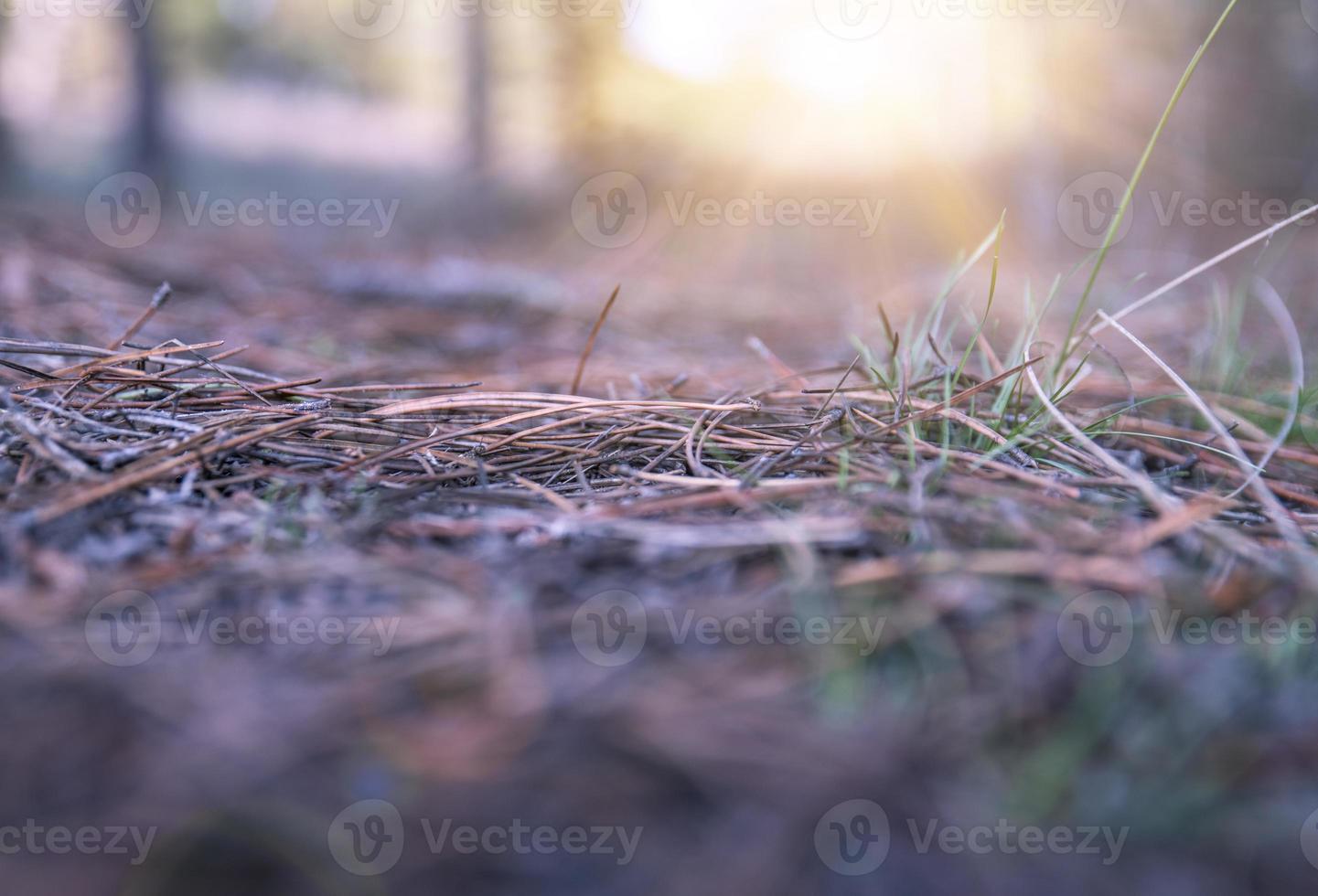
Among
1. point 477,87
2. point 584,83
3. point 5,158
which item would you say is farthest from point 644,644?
point 5,158

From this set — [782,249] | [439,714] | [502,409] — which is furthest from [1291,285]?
[439,714]

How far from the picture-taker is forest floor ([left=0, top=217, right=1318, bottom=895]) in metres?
0.55

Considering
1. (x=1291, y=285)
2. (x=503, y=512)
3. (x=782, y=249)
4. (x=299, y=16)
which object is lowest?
(x=503, y=512)

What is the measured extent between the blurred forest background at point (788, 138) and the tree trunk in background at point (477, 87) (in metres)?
0.02

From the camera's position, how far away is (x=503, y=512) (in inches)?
36.8

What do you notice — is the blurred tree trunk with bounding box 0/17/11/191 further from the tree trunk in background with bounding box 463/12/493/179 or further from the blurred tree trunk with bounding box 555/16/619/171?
the blurred tree trunk with bounding box 555/16/619/171

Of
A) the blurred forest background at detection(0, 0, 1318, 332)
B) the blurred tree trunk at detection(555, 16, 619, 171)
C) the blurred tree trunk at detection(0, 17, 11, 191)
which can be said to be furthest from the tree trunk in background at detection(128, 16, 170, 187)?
the blurred tree trunk at detection(555, 16, 619, 171)

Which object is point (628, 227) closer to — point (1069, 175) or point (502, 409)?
point (1069, 175)

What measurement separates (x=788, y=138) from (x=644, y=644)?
20.6 feet

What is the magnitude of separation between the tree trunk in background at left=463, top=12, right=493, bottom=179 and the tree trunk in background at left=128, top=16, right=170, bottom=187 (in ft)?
8.49

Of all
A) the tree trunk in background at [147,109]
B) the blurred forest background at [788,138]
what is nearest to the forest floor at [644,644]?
the blurred forest background at [788,138]

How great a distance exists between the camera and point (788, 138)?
6.29 meters

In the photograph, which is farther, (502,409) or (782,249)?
(782,249)

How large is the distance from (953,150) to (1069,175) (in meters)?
1.37
